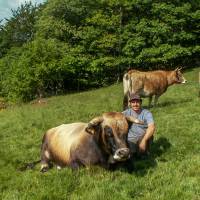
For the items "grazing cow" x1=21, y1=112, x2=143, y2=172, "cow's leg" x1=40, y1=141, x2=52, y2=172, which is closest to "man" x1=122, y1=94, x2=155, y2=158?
"grazing cow" x1=21, y1=112, x2=143, y2=172

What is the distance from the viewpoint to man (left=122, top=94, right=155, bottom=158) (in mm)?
10813

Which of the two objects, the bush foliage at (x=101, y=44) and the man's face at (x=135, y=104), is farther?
the bush foliage at (x=101, y=44)

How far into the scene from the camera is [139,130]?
11180mm

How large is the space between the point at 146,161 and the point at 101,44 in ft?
139

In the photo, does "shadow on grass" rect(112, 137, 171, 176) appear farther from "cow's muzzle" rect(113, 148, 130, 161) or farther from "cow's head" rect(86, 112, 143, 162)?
"cow's muzzle" rect(113, 148, 130, 161)

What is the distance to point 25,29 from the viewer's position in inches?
3056

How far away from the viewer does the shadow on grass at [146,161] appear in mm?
9445

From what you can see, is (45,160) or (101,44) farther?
(101,44)

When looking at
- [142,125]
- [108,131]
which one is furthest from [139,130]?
[108,131]

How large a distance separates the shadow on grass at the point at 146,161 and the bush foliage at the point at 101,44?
125 ft

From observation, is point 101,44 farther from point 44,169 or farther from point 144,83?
point 44,169

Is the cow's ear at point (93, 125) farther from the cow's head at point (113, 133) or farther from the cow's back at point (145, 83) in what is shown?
the cow's back at point (145, 83)

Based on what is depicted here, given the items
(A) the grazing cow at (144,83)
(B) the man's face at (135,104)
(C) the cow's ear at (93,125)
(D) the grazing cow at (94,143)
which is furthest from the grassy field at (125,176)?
(A) the grazing cow at (144,83)

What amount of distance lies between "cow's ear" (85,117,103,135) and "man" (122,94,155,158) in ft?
6.26
